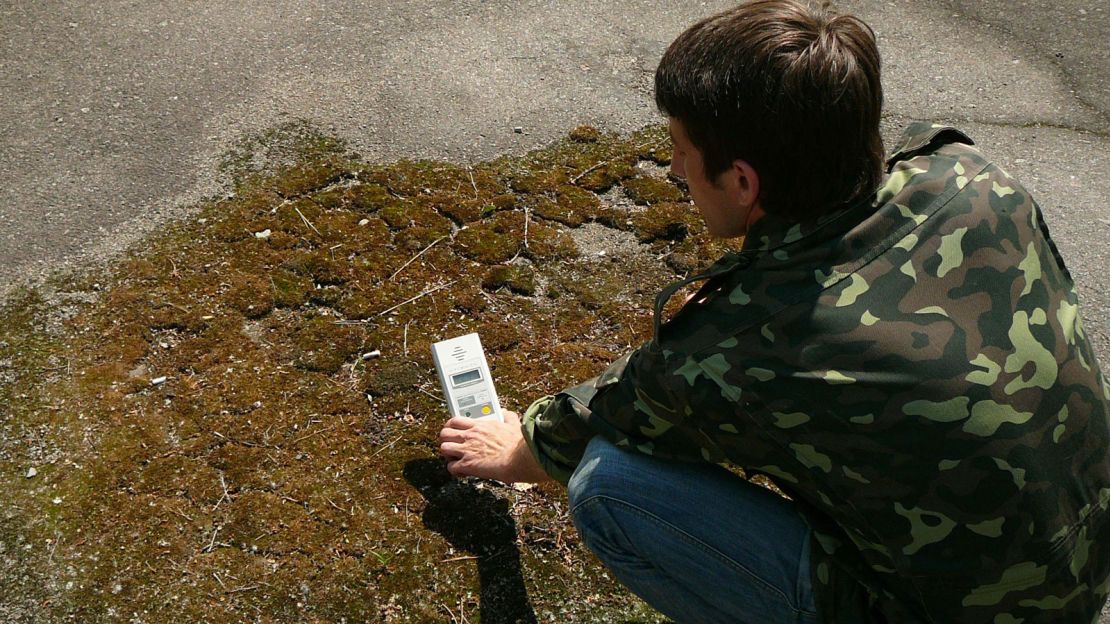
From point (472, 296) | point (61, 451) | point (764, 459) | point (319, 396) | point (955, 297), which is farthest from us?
point (472, 296)

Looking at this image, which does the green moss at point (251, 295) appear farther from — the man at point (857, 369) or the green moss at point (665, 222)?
the man at point (857, 369)

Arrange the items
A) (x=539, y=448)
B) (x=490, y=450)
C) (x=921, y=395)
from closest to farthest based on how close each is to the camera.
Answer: (x=921, y=395) → (x=539, y=448) → (x=490, y=450)

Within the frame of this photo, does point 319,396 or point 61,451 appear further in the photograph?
point 319,396

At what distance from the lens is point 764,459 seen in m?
1.65

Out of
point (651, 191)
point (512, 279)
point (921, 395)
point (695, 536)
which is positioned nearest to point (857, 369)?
point (921, 395)

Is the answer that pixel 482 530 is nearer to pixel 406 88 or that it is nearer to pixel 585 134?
pixel 585 134

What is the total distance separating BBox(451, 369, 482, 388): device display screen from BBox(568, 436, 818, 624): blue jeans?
78cm

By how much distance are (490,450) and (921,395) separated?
1185 millimetres

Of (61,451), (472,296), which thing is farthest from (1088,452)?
(61,451)

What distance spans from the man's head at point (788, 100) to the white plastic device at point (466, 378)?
1.14 m

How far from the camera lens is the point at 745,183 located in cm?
173

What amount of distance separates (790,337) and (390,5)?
128 inches

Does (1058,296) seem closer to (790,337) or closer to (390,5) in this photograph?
(790,337)

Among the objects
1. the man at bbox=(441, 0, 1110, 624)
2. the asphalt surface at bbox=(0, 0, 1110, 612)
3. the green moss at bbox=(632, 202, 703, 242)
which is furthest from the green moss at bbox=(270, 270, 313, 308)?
the man at bbox=(441, 0, 1110, 624)
